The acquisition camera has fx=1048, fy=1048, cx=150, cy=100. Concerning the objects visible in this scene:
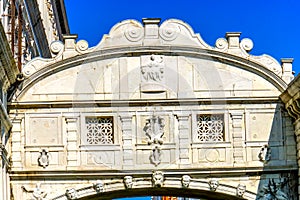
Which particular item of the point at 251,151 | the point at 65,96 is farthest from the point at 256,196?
the point at 65,96

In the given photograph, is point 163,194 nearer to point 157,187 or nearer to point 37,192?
point 157,187

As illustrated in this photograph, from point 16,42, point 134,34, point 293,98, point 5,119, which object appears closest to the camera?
point 5,119

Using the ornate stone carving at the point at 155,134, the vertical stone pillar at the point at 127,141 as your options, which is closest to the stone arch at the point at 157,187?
the vertical stone pillar at the point at 127,141

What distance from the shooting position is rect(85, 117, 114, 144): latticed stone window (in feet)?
71.7

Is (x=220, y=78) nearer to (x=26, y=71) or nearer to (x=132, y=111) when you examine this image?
(x=132, y=111)

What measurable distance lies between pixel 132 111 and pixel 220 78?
1.99m

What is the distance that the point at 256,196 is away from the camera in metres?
21.7

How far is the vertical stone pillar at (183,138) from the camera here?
21797 mm

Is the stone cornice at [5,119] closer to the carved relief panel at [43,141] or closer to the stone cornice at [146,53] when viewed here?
the carved relief panel at [43,141]

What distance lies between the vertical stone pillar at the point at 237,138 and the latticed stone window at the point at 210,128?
10.3 inches

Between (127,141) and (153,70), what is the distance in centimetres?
160

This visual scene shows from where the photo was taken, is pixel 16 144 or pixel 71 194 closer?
pixel 71 194

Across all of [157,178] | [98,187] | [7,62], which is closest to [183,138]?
[157,178]

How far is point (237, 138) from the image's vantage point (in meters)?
21.9
